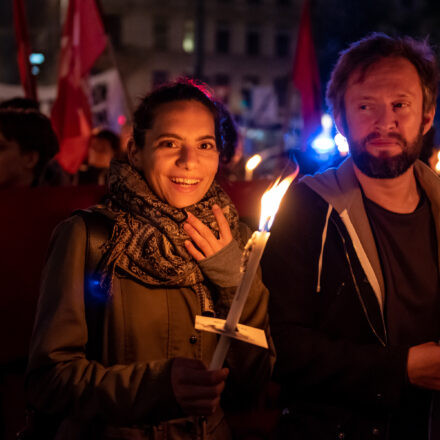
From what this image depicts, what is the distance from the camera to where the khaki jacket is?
1642mm

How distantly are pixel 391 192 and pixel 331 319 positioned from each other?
60cm

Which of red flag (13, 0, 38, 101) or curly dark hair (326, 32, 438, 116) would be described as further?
red flag (13, 0, 38, 101)

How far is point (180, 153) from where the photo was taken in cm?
206

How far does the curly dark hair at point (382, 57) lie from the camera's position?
2.29 meters

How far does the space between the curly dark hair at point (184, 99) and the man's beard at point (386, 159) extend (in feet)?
1.83

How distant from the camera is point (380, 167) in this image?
2.19 metres

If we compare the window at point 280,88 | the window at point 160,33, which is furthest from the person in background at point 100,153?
the window at point 160,33

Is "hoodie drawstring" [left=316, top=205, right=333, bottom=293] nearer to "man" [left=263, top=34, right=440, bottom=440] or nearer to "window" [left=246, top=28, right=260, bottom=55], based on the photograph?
"man" [left=263, top=34, right=440, bottom=440]

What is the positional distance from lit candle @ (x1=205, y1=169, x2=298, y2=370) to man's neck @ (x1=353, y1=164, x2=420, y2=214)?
1139 millimetres

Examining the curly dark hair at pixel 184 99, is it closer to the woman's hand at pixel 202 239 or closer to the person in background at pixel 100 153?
the woman's hand at pixel 202 239

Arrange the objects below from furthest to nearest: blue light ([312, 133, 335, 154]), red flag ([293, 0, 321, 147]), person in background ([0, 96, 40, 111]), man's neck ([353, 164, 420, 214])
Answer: red flag ([293, 0, 321, 147]) → blue light ([312, 133, 335, 154]) → person in background ([0, 96, 40, 111]) → man's neck ([353, 164, 420, 214])

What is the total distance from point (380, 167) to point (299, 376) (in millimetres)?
885

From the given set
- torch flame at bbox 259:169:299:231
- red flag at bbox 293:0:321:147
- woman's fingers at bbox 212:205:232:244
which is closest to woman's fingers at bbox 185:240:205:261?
woman's fingers at bbox 212:205:232:244

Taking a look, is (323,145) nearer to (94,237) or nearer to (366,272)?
(366,272)
